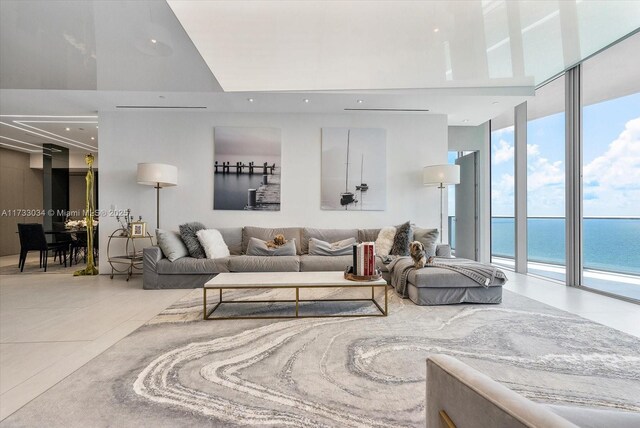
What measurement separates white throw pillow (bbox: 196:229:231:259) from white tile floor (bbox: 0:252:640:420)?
586 millimetres

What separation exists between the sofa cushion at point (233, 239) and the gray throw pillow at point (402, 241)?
2.37 metres

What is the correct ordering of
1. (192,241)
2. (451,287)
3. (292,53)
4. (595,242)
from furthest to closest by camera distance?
(595,242) < (192,241) < (292,53) < (451,287)

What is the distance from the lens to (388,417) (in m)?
1.40

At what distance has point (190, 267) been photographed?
3980 mm

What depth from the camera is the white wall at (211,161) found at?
197 inches

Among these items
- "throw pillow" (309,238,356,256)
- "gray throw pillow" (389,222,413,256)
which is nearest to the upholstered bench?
"gray throw pillow" (389,222,413,256)

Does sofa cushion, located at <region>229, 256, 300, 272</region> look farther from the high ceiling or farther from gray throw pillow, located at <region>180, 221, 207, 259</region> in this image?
the high ceiling

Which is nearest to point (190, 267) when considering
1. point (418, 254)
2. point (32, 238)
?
point (418, 254)

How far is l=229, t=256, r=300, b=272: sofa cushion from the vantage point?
158 inches

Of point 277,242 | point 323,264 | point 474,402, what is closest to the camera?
point 474,402

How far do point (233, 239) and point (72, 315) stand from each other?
2.18 meters

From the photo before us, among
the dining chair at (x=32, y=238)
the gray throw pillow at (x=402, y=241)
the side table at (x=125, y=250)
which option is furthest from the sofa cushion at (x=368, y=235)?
the dining chair at (x=32, y=238)

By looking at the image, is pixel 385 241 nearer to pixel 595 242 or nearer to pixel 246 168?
pixel 246 168

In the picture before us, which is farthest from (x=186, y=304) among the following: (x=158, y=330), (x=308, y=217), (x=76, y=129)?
(x=76, y=129)
